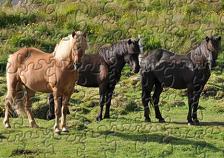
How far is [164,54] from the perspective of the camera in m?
13.4

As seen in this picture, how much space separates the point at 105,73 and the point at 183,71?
67.8 inches

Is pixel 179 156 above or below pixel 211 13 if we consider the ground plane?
below

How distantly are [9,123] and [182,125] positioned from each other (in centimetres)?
360

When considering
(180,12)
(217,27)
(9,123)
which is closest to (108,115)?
(9,123)

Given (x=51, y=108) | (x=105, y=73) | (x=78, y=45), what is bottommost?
(x=51, y=108)

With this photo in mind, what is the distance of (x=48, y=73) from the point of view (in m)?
10.9

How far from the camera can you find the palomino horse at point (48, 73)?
34.3 feet

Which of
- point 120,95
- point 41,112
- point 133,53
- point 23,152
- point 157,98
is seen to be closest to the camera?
point 23,152

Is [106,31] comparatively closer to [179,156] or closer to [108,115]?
[108,115]

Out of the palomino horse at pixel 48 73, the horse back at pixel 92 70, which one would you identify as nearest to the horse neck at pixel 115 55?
the horse back at pixel 92 70

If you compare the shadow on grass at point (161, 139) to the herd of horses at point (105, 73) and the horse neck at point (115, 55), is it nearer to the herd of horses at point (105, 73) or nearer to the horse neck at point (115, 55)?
the herd of horses at point (105, 73)

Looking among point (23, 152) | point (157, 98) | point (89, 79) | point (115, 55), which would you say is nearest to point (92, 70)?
point (89, 79)

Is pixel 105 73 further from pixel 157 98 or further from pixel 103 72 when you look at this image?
pixel 157 98

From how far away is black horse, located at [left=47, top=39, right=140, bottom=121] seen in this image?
1291 cm
